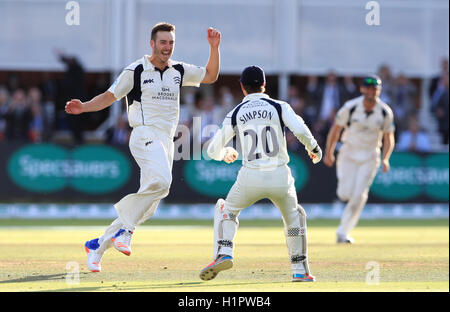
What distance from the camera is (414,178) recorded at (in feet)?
66.3

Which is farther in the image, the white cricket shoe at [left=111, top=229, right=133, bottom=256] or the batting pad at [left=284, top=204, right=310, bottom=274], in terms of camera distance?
the white cricket shoe at [left=111, top=229, right=133, bottom=256]

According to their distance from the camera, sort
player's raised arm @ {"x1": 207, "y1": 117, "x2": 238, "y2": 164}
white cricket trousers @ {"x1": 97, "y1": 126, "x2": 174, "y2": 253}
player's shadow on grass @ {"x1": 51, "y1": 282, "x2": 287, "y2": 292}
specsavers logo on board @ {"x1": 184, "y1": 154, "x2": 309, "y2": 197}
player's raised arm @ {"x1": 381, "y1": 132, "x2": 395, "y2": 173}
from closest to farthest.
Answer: player's shadow on grass @ {"x1": 51, "y1": 282, "x2": 287, "y2": 292}, player's raised arm @ {"x1": 207, "y1": 117, "x2": 238, "y2": 164}, white cricket trousers @ {"x1": 97, "y1": 126, "x2": 174, "y2": 253}, player's raised arm @ {"x1": 381, "y1": 132, "x2": 395, "y2": 173}, specsavers logo on board @ {"x1": 184, "y1": 154, "x2": 309, "y2": 197}

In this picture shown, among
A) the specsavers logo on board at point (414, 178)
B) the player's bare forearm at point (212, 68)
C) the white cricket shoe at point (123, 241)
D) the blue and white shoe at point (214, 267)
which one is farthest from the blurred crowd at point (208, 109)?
the blue and white shoe at point (214, 267)

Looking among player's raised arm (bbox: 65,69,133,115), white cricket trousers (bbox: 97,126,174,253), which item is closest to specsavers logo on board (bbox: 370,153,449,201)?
white cricket trousers (bbox: 97,126,174,253)

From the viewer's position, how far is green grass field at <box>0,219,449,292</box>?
8.46 m

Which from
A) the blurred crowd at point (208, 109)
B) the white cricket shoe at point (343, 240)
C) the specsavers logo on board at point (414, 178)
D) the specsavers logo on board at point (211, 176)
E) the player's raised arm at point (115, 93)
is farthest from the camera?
the blurred crowd at point (208, 109)

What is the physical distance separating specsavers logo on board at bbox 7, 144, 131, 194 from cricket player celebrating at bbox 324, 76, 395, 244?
22.0ft

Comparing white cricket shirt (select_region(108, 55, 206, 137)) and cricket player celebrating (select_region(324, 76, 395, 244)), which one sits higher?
white cricket shirt (select_region(108, 55, 206, 137))

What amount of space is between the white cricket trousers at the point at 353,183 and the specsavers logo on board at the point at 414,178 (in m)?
6.24

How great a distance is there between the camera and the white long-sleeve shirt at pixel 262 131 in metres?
8.45

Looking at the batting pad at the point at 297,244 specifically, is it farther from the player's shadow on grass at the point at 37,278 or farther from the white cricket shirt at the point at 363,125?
the white cricket shirt at the point at 363,125

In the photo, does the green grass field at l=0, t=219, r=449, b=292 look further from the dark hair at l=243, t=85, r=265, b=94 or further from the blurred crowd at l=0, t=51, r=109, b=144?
the blurred crowd at l=0, t=51, r=109, b=144

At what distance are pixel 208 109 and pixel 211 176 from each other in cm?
151
